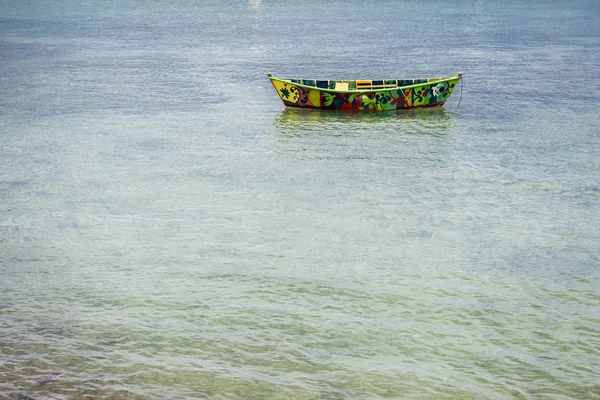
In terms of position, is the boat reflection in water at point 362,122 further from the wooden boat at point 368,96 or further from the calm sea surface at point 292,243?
the wooden boat at point 368,96

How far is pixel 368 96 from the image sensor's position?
22.7 m

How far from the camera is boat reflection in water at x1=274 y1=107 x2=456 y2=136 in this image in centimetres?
2133

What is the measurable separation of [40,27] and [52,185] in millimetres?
38840

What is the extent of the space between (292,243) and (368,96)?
408 inches

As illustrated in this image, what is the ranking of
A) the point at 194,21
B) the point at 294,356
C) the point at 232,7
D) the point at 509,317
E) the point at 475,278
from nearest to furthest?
the point at 294,356, the point at 509,317, the point at 475,278, the point at 194,21, the point at 232,7

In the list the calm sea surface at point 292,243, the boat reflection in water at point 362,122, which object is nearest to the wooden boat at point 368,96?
the boat reflection in water at point 362,122

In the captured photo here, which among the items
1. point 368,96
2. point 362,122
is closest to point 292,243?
point 362,122

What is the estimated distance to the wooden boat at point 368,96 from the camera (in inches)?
893

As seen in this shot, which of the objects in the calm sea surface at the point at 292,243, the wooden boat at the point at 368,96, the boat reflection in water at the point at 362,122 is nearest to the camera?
the calm sea surface at the point at 292,243

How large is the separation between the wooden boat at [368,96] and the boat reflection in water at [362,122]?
221 mm

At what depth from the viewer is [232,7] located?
242 ft

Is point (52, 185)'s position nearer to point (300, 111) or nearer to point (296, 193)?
point (296, 193)

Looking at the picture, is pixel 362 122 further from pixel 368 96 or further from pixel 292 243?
pixel 292 243

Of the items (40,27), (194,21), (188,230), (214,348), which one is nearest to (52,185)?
(188,230)
